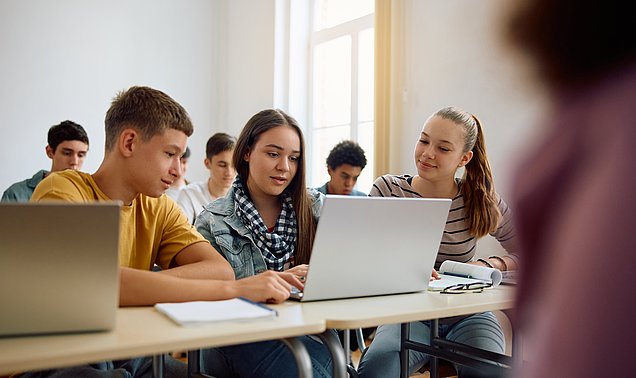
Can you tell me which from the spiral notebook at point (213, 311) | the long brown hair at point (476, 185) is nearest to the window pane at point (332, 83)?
the long brown hair at point (476, 185)

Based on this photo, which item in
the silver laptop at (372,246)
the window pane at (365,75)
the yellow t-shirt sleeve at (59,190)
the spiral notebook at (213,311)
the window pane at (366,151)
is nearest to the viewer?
the spiral notebook at (213,311)

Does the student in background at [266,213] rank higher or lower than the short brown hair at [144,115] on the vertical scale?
lower

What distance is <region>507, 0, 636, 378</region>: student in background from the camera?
0.34 metres

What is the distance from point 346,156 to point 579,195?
11.9ft

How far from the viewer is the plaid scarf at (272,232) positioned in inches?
73.2

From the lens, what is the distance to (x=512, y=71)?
39 cm

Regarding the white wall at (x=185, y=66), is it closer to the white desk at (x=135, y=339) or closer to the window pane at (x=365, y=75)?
the window pane at (x=365, y=75)

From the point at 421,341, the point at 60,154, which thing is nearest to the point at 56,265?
the point at 421,341

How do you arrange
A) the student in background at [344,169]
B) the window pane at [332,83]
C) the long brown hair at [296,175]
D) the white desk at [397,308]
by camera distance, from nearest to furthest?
the white desk at [397,308] → the long brown hair at [296,175] → the student in background at [344,169] → the window pane at [332,83]

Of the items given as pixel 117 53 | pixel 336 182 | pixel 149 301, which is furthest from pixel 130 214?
pixel 117 53

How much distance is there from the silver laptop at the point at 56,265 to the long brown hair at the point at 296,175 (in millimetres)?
931

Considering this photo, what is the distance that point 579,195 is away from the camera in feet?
1.16

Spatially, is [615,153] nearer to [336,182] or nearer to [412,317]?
[412,317]

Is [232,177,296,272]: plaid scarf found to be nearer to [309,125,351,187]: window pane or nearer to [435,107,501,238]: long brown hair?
[435,107,501,238]: long brown hair
